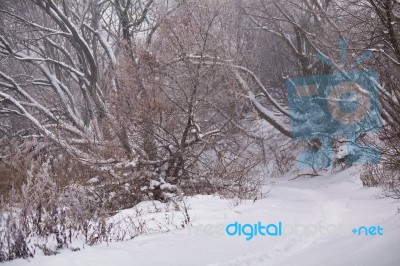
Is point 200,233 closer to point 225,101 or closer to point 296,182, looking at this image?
point 225,101

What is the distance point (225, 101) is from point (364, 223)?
525 centimetres

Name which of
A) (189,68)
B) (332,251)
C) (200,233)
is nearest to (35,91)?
(189,68)

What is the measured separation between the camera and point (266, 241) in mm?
5992

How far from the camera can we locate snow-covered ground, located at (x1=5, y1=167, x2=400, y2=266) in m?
4.53

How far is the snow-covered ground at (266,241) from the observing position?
4531 mm

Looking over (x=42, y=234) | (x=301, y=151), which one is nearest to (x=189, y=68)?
(x=42, y=234)

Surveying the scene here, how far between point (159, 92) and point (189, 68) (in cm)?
94

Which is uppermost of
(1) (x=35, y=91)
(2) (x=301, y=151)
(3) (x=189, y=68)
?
(1) (x=35, y=91)

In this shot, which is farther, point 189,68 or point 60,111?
point 60,111

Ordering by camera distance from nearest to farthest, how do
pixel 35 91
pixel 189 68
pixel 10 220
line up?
1. pixel 10 220
2. pixel 189 68
3. pixel 35 91

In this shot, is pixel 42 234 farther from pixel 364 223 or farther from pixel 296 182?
pixel 296 182

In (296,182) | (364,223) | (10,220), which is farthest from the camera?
(296,182)

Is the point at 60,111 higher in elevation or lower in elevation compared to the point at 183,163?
higher

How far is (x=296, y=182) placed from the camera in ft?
54.5
